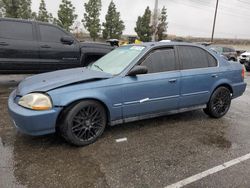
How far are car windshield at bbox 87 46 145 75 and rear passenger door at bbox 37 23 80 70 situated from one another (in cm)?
285

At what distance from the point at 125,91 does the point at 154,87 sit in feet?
1.75

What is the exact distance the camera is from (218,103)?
4.69 m

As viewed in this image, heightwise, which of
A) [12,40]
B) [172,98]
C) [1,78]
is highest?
[12,40]

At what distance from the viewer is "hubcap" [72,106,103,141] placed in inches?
129

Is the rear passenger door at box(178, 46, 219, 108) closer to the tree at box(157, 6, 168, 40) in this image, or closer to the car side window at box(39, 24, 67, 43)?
the car side window at box(39, 24, 67, 43)

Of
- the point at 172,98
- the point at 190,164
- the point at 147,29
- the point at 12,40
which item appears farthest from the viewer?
the point at 147,29

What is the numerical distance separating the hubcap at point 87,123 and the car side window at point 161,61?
1.16 meters

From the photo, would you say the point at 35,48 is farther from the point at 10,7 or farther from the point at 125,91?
the point at 10,7

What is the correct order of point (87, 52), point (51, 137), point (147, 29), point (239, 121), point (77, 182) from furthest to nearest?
1. point (147, 29)
2. point (87, 52)
3. point (239, 121)
4. point (51, 137)
5. point (77, 182)

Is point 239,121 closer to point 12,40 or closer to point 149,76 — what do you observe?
point 149,76

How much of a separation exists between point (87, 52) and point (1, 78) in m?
3.49

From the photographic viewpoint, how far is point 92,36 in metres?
33.9

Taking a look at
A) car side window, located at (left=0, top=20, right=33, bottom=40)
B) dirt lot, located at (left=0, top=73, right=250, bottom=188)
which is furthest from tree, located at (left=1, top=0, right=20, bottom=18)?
dirt lot, located at (left=0, top=73, right=250, bottom=188)

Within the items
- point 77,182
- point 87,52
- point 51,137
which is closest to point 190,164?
point 77,182
